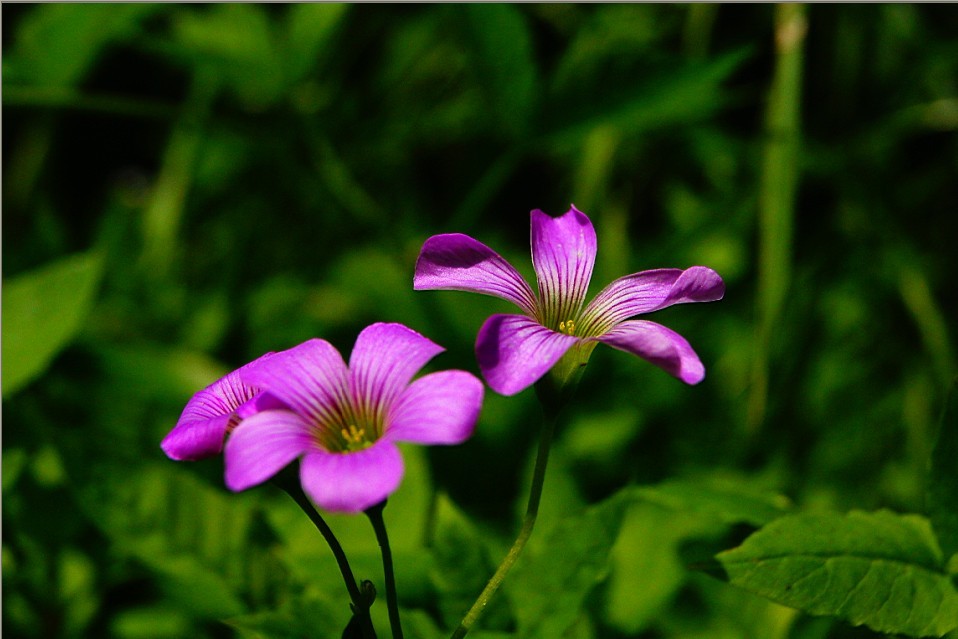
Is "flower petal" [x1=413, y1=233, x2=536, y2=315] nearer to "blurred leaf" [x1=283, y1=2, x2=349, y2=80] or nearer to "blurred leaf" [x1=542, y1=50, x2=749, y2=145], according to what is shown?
"blurred leaf" [x1=542, y1=50, x2=749, y2=145]

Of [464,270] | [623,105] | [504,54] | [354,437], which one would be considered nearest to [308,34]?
[504,54]

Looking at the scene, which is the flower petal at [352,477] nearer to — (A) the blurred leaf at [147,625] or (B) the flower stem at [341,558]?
(B) the flower stem at [341,558]

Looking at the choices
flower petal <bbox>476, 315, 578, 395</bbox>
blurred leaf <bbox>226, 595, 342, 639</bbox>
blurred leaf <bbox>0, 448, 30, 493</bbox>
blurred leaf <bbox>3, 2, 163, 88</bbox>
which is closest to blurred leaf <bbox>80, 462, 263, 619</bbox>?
blurred leaf <bbox>0, 448, 30, 493</bbox>

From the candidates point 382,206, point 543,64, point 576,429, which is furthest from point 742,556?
point 543,64

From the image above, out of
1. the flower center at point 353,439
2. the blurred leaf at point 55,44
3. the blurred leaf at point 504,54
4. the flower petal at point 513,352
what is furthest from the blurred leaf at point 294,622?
the blurred leaf at point 55,44

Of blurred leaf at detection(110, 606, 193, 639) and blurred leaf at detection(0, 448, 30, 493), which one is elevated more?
blurred leaf at detection(0, 448, 30, 493)
